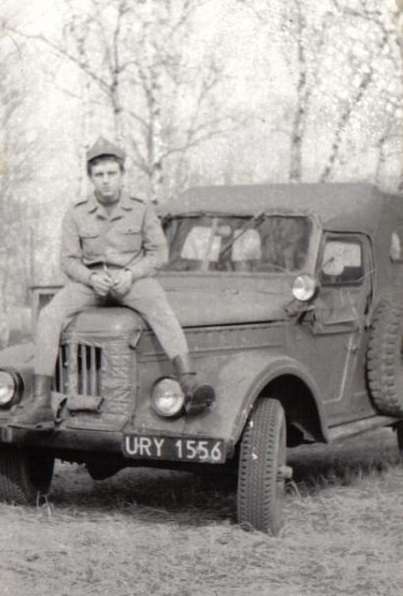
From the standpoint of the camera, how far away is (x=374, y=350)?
7.05 metres

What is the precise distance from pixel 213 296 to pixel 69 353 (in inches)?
40.7

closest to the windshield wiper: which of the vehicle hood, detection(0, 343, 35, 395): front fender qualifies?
the vehicle hood

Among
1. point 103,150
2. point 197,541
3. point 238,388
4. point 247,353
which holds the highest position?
point 103,150

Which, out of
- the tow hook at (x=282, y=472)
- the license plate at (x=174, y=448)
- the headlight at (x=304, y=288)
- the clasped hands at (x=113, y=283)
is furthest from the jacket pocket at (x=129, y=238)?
the tow hook at (x=282, y=472)

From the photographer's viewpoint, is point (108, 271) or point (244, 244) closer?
point (108, 271)

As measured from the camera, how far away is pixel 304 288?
6.47 metres

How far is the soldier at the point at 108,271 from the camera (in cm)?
566

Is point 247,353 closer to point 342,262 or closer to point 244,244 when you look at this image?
point 244,244

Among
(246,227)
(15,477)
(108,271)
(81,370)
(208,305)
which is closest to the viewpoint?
(81,370)

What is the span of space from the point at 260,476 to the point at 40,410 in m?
1.11

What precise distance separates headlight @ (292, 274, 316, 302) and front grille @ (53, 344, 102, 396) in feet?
4.26

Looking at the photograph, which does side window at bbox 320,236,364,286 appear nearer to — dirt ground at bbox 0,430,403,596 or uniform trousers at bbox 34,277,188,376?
dirt ground at bbox 0,430,403,596

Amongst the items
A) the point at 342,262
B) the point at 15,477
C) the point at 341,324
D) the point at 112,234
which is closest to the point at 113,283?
the point at 112,234

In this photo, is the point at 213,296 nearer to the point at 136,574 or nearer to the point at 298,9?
the point at 136,574
